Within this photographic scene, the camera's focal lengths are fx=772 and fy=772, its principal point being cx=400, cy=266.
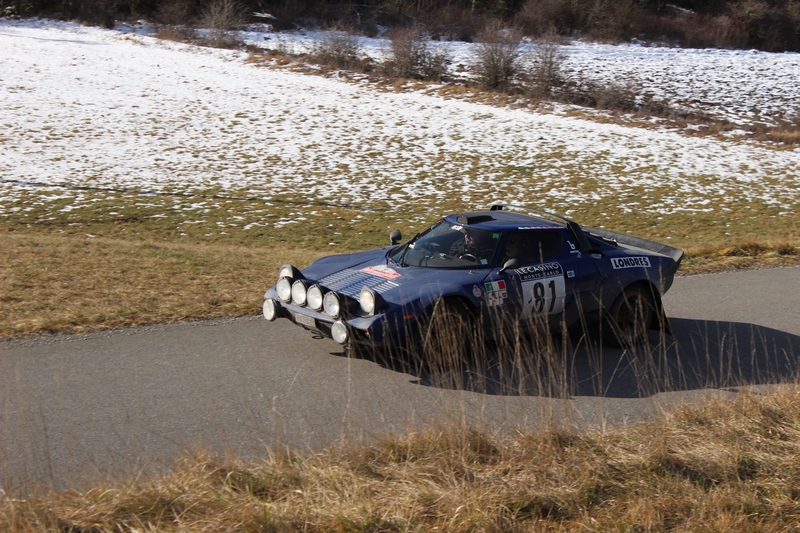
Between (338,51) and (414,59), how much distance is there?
395 centimetres

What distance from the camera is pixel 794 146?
2838 centimetres

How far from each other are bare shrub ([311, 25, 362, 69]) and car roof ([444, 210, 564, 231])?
29.4 meters

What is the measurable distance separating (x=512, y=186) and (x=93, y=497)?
18843 millimetres

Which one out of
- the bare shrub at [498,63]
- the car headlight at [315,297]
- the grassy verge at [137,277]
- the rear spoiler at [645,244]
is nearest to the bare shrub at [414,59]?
the bare shrub at [498,63]

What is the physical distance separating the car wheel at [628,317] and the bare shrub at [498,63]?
87.9ft

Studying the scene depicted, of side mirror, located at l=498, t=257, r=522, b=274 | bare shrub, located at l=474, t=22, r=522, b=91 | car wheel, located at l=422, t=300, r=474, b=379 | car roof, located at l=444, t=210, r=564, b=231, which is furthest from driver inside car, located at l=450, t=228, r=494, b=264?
bare shrub, located at l=474, t=22, r=522, b=91

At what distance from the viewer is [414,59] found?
116 ft

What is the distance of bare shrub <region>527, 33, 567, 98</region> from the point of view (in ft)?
108

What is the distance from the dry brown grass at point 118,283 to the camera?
333 inches

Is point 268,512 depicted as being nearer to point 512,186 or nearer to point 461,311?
point 461,311

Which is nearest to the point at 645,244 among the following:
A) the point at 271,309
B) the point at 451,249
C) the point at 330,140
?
the point at 451,249

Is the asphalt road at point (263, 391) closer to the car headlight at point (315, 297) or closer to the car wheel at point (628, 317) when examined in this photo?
the car wheel at point (628, 317)

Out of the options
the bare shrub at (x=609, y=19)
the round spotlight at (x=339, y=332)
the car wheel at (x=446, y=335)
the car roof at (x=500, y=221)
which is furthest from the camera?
the bare shrub at (x=609, y=19)

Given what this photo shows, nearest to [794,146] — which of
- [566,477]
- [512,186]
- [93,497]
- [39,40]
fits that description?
[512,186]
